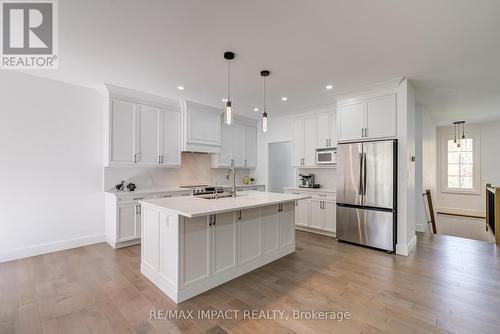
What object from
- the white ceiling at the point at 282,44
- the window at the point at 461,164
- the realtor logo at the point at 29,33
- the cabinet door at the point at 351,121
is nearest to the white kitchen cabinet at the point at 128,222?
the white ceiling at the point at 282,44

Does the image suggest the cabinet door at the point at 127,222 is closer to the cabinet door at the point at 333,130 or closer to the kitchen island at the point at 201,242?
the kitchen island at the point at 201,242

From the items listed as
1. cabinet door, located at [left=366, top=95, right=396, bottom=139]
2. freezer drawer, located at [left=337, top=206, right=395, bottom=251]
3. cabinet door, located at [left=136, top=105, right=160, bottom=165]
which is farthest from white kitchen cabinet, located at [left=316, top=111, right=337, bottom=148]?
cabinet door, located at [left=136, top=105, right=160, bottom=165]

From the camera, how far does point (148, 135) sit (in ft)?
14.2

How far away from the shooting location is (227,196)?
331cm

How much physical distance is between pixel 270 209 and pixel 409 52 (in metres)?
2.53

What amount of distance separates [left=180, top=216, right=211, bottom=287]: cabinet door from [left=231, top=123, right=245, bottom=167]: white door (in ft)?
11.2

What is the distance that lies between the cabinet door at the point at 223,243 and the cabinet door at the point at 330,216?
2.48m

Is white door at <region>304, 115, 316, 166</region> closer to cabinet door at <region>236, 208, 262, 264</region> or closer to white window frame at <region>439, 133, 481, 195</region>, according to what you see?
cabinet door at <region>236, 208, 262, 264</region>

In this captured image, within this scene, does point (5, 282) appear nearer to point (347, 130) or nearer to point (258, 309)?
point (258, 309)

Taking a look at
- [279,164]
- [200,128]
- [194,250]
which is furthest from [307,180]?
[194,250]

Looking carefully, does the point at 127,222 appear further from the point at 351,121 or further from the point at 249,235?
the point at 351,121

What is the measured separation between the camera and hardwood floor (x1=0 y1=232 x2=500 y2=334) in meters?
1.96

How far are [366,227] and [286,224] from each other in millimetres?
1463

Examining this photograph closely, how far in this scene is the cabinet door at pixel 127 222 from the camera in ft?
12.4
